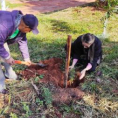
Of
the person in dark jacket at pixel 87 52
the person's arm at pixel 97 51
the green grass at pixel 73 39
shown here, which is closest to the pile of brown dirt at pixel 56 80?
the green grass at pixel 73 39

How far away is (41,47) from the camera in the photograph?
5480mm

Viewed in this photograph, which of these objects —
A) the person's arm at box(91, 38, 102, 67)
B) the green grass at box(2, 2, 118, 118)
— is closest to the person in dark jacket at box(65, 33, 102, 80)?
the person's arm at box(91, 38, 102, 67)

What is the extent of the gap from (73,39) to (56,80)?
8.42 ft

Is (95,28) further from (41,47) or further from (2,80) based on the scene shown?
(2,80)

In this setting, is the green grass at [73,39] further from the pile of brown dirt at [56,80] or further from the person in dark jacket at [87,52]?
the person in dark jacket at [87,52]

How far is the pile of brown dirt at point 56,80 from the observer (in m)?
3.36

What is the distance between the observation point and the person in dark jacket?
3463 mm

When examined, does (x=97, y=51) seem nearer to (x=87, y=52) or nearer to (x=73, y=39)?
(x=87, y=52)

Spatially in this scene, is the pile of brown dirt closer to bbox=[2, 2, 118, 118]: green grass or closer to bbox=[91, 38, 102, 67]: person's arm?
bbox=[2, 2, 118, 118]: green grass

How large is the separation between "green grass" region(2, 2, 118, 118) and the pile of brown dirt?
14 centimetres

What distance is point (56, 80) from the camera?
12.1ft

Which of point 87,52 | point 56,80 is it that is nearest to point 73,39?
point 87,52

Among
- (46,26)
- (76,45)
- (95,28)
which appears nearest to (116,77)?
(76,45)

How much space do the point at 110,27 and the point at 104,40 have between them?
4.33ft
